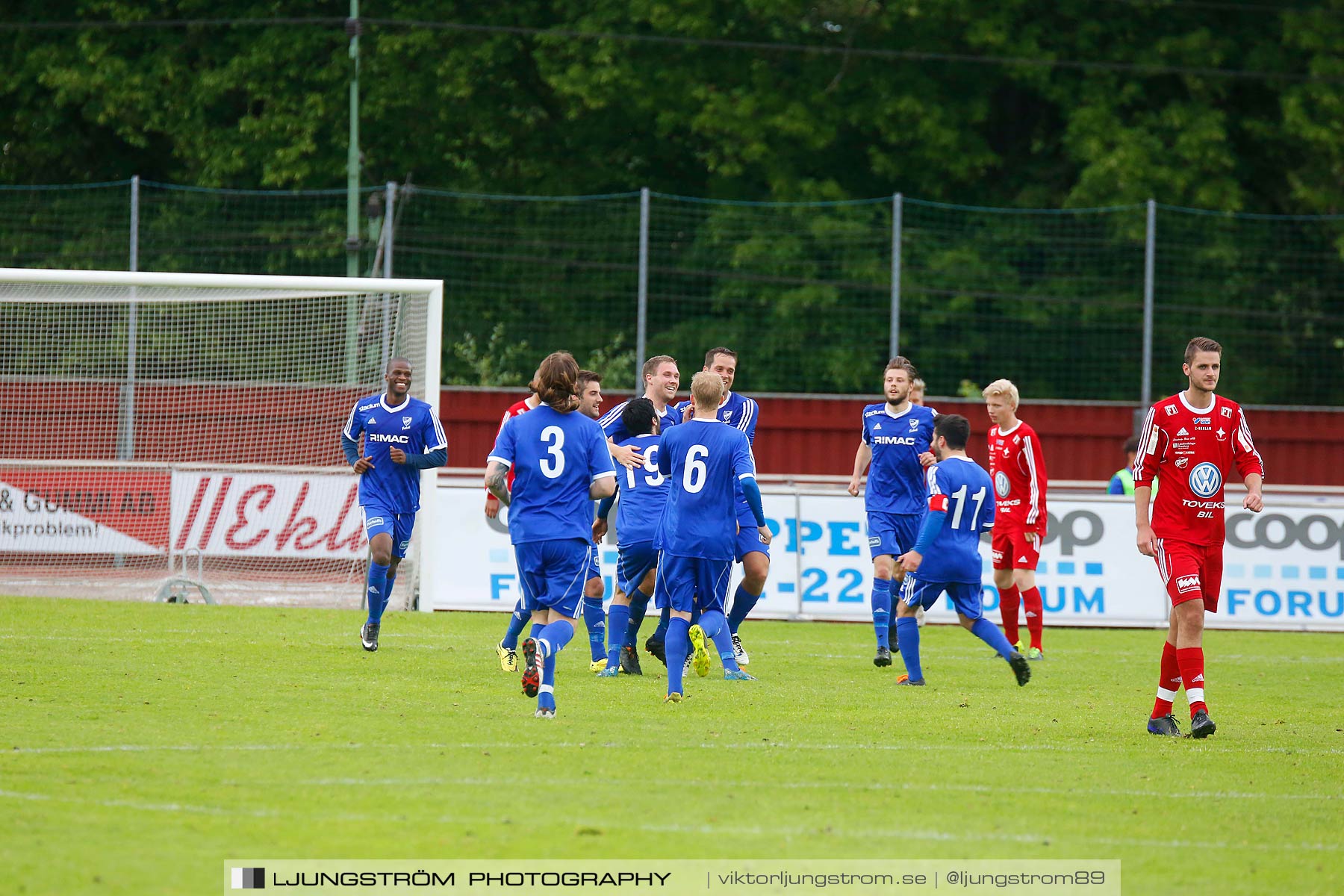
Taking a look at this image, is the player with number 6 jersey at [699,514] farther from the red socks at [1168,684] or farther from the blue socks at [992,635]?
the red socks at [1168,684]

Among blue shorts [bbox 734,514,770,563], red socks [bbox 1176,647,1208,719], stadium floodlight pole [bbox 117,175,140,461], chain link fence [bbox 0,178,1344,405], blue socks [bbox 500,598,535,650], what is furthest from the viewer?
chain link fence [bbox 0,178,1344,405]

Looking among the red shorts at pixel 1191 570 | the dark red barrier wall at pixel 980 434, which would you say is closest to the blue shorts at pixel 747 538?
the red shorts at pixel 1191 570

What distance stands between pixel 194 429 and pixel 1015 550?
8725 millimetres

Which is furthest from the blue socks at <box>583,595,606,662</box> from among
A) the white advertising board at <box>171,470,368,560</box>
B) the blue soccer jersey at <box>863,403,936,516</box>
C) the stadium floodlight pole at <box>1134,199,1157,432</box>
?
the stadium floodlight pole at <box>1134,199,1157,432</box>

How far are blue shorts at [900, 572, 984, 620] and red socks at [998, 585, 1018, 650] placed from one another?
8.95 feet

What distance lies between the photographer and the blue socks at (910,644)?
10758 millimetres

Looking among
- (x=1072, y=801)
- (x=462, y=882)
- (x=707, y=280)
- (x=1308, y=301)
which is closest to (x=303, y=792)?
(x=462, y=882)

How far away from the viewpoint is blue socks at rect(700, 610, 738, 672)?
30.4 feet

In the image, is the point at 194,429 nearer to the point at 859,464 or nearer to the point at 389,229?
the point at 389,229

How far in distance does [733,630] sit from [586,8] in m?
20.4

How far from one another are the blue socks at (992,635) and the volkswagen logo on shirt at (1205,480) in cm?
214

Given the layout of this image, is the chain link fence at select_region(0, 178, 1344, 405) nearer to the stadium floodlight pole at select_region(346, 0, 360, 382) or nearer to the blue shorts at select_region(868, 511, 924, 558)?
the stadium floodlight pole at select_region(346, 0, 360, 382)

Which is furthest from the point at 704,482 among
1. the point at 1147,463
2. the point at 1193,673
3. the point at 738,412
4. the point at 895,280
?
the point at 895,280

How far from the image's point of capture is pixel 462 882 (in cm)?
501
